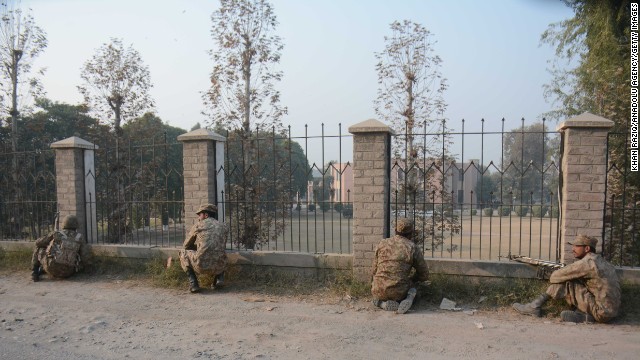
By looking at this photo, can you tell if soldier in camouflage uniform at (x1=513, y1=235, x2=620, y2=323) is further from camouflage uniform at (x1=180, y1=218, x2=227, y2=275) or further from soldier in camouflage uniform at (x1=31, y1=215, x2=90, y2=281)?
soldier in camouflage uniform at (x1=31, y1=215, x2=90, y2=281)

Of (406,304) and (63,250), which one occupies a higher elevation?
(63,250)

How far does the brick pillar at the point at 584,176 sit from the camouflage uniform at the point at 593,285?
531 millimetres

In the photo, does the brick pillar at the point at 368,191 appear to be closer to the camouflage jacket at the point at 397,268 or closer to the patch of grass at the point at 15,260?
the camouflage jacket at the point at 397,268

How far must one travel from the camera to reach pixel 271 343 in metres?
4.16

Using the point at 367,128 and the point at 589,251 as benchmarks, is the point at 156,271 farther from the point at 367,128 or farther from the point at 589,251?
the point at 589,251

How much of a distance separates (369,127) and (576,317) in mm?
3138

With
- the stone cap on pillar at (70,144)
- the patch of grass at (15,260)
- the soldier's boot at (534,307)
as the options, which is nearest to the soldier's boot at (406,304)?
the soldier's boot at (534,307)

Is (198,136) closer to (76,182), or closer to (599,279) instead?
(76,182)

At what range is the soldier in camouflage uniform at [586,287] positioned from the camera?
172 inches

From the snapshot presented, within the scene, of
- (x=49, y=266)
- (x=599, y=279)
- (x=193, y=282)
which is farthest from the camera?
(x=49, y=266)

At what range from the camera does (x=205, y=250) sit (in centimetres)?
572

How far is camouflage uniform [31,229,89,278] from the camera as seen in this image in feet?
21.6

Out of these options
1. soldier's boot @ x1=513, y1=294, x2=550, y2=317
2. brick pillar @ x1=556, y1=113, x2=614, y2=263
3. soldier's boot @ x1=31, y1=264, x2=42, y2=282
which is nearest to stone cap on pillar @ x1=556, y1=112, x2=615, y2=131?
brick pillar @ x1=556, y1=113, x2=614, y2=263

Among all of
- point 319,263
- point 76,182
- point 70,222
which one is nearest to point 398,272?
point 319,263
